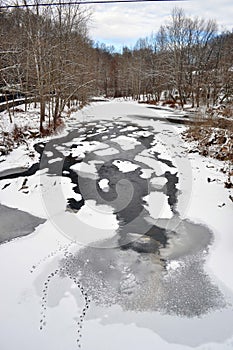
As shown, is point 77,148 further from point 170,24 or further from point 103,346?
point 170,24

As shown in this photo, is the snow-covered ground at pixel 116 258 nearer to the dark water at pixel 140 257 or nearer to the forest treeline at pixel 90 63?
the dark water at pixel 140 257

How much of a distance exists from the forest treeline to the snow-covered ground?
438cm

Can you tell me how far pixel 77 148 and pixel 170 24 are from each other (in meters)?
24.9

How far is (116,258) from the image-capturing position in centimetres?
431

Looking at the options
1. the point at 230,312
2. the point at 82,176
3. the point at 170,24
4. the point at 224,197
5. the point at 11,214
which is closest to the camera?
the point at 230,312

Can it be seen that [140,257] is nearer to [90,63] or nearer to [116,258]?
[116,258]

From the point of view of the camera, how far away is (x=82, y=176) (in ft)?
25.8

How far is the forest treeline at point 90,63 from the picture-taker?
11648 millimetres

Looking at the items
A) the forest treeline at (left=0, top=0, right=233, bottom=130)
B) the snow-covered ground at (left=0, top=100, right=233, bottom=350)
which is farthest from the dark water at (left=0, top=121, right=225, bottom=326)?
the forest treeline at (left=0, top=0, right=233, bottom=130)

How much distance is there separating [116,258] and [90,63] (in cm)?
2059

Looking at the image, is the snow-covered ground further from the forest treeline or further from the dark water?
the forest treeline

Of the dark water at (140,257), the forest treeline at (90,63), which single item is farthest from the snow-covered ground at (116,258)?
the forest treeline at (90,63)

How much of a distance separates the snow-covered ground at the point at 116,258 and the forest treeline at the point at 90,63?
4.38 metres

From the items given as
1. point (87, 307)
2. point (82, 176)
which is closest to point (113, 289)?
point (87, 307)
